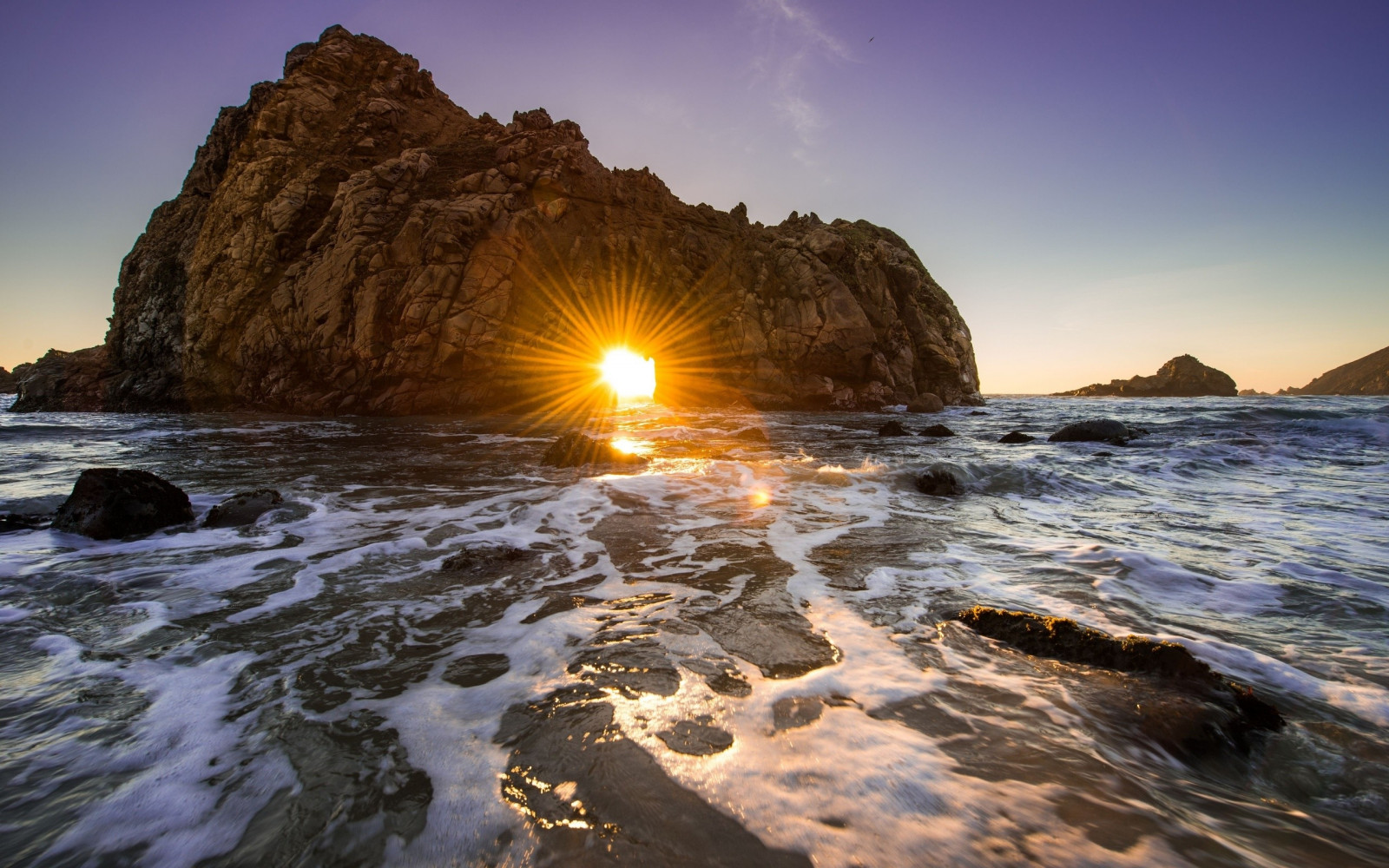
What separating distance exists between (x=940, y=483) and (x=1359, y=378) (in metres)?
158

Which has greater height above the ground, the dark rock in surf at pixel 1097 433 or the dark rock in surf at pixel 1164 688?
the dark rock in surf at pixel 1097 433

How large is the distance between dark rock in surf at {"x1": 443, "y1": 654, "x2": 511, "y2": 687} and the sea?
3 centimetres

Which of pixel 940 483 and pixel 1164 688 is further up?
pixel 940 483

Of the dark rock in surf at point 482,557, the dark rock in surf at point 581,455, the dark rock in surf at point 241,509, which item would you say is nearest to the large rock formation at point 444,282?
the dark rock in surf at point 581,455

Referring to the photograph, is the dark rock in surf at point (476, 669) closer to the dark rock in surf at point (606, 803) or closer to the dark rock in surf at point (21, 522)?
the dark rock in surf at point (606, 803)

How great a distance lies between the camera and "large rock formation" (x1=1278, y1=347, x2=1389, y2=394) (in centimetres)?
8931

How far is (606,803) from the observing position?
2164 millimetres

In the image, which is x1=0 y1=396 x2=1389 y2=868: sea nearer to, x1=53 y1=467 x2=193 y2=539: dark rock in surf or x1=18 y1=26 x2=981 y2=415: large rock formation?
x1=53 y1=467 x2=193 y2=539: dark rock in surf

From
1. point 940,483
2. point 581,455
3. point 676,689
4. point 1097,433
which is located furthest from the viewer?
point 1097,433

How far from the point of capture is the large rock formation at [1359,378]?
89.3 meters

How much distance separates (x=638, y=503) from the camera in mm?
8203

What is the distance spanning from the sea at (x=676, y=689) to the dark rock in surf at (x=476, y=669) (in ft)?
0.09

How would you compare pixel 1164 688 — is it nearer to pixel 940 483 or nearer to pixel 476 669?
pixel 476 669

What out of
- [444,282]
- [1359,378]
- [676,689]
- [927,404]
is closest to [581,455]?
[676,689]
